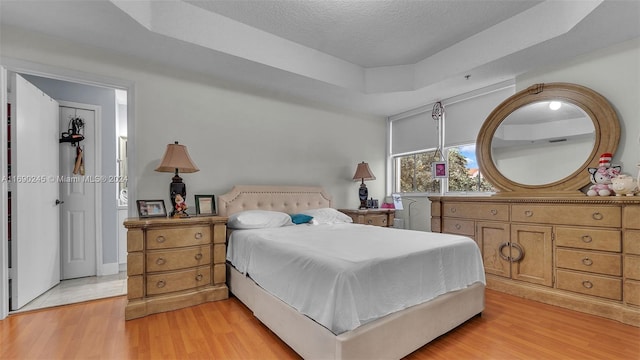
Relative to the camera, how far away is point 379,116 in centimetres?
498

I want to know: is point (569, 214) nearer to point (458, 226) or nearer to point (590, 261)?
point (590, 261)

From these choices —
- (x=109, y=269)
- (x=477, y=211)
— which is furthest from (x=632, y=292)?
(x=109, y=269)

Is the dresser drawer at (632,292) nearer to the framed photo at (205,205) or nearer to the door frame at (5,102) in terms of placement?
the framed photo at (205,205)

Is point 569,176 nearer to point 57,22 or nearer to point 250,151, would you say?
point 250,151

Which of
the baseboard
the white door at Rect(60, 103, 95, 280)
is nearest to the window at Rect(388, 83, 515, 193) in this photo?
the baseboard

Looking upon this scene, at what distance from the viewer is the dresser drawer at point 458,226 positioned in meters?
3.21

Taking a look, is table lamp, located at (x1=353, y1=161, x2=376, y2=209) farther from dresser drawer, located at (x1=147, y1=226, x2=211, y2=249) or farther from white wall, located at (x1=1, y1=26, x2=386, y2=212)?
dresser drawer, located at (x1=147, y1=226, x2=211, y2=249)

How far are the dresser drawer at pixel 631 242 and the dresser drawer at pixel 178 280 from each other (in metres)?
3.46

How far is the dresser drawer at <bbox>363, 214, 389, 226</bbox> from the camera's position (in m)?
4.11

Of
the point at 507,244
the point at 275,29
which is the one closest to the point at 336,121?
the point at 275,29

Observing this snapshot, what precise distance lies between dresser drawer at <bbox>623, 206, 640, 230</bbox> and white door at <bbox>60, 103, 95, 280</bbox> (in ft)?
17.3

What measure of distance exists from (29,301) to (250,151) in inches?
98.2

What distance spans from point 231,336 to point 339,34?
2915 millimetres

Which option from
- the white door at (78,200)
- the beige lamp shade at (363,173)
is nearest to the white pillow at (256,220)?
the beige lamp shade at (363,173)
